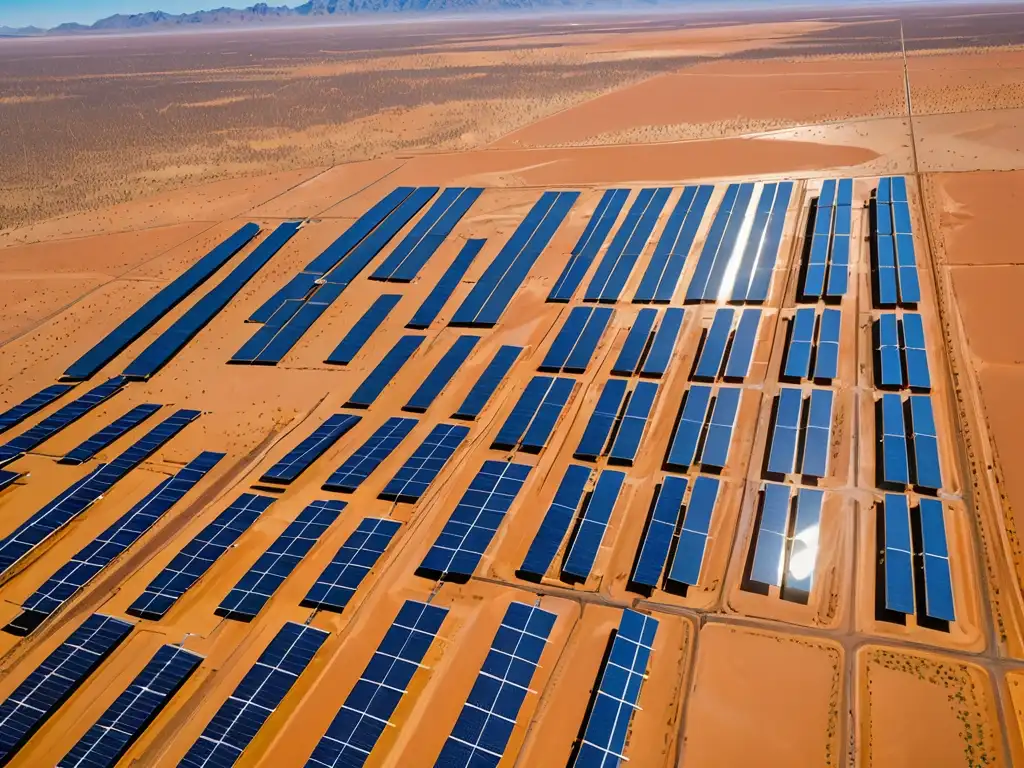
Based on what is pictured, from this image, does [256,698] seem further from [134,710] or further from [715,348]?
[715,348]

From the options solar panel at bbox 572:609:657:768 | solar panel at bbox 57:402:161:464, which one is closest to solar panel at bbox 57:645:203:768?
solar panel at bbox 572:609:657:768

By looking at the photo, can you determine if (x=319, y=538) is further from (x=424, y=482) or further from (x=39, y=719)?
(x=39, y=719)

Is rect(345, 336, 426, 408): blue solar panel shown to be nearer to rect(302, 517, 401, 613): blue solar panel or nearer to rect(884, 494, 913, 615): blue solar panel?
rect(302, 517, 401, 613): blue solar panel

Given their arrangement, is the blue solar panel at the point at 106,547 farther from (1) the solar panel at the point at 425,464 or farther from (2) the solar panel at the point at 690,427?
(2) the solar panel at the point at 690,427

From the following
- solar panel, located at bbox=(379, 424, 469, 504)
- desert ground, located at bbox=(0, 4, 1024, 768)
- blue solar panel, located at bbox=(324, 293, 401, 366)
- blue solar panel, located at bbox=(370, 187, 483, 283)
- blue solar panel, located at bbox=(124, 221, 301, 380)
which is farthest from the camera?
blue solar panel, located at bbox=(370, 187, 483, 283)

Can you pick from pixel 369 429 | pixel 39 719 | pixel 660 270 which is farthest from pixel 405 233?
pixel 39 719

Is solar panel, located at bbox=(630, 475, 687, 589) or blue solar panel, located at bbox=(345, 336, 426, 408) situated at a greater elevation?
blue solar panel, located at bbox=(345, 336, 426, 408)

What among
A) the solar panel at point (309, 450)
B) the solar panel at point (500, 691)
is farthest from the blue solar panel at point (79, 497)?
the solar panel at point (500, 691)
